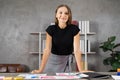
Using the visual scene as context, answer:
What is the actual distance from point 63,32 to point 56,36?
93 mm

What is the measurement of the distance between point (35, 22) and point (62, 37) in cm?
296

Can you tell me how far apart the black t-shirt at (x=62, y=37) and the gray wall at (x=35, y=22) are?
2826 millimetres

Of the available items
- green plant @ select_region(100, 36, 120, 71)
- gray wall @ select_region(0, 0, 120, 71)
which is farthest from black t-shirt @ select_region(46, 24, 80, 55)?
gray wall @ select_region(0, 0, 120, 71)

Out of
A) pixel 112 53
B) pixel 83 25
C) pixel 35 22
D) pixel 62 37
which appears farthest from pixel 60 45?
pixel 35 22

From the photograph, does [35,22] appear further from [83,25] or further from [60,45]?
[60,45]

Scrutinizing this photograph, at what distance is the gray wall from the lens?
5496 millimetres

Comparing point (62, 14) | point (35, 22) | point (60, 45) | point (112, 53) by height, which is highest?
point (35, 22)

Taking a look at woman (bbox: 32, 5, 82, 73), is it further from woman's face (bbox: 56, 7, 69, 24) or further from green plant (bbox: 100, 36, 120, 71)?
green plant (bbox: 100, 36, 120, 71)

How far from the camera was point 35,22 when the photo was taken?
5531 millimetres

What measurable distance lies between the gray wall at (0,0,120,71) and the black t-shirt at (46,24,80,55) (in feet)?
9.27

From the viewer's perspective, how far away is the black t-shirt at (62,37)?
2645mm

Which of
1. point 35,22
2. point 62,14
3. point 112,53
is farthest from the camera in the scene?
point 35,22

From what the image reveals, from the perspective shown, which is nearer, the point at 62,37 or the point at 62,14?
the point at 62,14

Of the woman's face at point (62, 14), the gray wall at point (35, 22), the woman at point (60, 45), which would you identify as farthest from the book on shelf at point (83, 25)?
the woman's face at point (62, 14)
